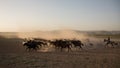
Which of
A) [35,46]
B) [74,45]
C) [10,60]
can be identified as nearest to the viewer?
[10,60]

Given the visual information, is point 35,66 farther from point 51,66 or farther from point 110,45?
point 110,45

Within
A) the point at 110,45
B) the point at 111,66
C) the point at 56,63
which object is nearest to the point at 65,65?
the point at 56,63

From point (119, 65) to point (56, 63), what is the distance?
3353mm

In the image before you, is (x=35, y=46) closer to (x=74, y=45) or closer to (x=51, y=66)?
(x=74, y=45)

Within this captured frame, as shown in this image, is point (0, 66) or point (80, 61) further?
point (80, 61)

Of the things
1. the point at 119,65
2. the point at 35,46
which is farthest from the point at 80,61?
the point at 35,46

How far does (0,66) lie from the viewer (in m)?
16.6

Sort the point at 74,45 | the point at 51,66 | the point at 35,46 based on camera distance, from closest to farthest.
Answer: the point at 51,66 → the point at 35,46 → the point at 74,45

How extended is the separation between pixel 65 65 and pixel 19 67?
94.1 inches

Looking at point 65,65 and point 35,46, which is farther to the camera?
point 35,46

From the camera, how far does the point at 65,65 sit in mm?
16641

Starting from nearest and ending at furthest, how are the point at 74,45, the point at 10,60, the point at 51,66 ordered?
the point at 51,66 < the point at 10,60 < the point at 74,45

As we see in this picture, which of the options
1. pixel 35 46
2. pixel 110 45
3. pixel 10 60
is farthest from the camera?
pixel 110 45

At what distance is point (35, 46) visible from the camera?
1043 inches
